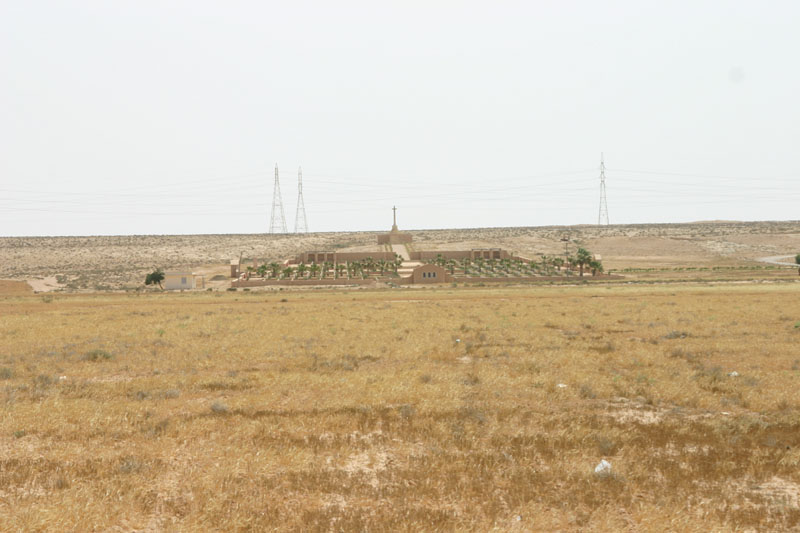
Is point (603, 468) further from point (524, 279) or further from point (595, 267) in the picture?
point (595, 267)

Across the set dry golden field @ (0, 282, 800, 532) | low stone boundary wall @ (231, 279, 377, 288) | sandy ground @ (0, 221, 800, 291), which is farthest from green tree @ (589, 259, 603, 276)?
dry golden field @ (0, 282, 800, 532)

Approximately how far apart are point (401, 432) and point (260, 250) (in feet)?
427

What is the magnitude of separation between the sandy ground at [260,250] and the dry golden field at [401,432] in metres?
57.4

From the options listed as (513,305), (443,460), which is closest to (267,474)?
(443,460)

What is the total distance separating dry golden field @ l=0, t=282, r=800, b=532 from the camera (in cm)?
837

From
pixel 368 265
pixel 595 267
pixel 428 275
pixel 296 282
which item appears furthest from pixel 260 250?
pixel 595 267

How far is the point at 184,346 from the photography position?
22.4 metres

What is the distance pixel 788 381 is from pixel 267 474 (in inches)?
615

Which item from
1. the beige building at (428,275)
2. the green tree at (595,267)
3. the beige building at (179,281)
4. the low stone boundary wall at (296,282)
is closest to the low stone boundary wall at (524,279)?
the beige building at (428,275)

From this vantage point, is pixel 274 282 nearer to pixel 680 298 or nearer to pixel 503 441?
pixel 680 298

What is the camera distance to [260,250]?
13638 centimetres

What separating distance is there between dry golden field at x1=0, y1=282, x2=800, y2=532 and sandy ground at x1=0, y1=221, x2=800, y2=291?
5738 centimetres

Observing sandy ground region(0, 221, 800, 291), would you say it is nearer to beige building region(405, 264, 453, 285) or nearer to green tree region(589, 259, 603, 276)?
green tree region(589, 259, 603, 276)

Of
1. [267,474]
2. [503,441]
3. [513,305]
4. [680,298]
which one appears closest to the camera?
[267,474]
